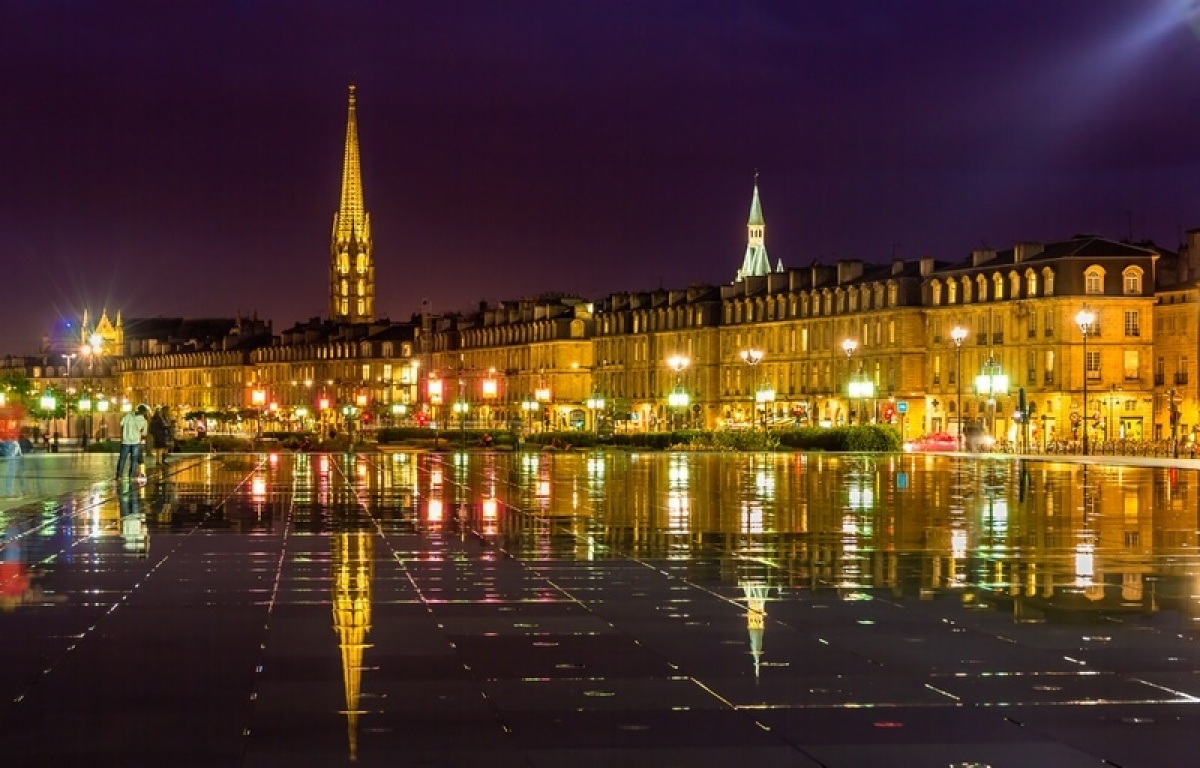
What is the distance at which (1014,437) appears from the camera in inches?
4658

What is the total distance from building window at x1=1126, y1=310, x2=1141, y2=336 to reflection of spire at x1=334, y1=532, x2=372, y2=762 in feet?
342

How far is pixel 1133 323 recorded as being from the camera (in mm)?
122250

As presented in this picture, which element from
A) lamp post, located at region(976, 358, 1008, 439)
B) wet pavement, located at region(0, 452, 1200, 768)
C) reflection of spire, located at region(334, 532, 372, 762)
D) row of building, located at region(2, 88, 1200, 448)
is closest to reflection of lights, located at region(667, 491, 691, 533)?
wet pavement, located at region(0, 452, 1200, 768)

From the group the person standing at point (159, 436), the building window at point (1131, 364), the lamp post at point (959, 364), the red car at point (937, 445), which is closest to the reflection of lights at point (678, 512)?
the person standing at point (159, 436)

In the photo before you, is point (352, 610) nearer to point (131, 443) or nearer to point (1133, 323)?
point (131, 443)

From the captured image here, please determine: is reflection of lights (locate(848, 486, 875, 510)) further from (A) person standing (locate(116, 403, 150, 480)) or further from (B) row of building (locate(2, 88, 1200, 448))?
(B) row of building (locate(2, 88, 1200, 448))

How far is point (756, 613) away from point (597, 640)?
233 cm

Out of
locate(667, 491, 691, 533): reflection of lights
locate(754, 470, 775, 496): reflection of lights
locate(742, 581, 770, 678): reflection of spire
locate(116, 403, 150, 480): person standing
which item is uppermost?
locate(116, 403, 150, 480): person standing

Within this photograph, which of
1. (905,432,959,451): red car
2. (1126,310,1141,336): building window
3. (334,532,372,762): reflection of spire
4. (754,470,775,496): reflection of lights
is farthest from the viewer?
(1126,310,1141,336): building window

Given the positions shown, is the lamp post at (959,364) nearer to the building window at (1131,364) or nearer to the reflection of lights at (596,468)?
the building window at (1131,364)

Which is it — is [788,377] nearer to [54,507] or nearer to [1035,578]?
[54,507]

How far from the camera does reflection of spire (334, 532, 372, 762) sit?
36.8 feet


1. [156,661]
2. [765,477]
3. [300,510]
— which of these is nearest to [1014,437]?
[765,477]

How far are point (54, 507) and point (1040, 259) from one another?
101 meters
